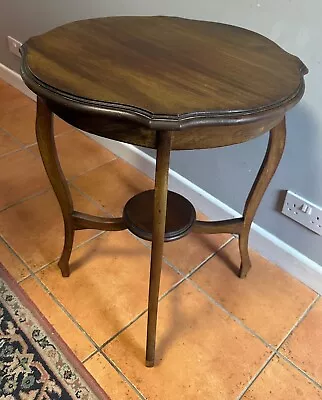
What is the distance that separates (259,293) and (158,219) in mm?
606

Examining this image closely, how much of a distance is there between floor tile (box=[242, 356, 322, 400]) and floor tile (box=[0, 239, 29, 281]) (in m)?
0.74

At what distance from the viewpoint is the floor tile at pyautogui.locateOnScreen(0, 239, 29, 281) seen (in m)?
1.36

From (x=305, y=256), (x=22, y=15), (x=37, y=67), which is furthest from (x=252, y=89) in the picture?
(x=22, y=15)

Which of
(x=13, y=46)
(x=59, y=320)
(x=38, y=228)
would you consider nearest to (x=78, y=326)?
(x=59, y=320)

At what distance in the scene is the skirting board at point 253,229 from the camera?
1.37m

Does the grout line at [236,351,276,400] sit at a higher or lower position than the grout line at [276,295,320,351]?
higher

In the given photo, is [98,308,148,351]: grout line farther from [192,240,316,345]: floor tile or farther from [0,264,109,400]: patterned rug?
[192,240,316,345]: floor tile

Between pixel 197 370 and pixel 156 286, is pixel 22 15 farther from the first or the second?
pixel 197 370

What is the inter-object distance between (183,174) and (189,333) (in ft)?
2.00

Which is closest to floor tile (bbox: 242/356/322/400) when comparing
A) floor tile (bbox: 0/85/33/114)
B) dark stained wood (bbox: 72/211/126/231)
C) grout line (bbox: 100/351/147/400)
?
grout line (bbox: 100/351/147/400)

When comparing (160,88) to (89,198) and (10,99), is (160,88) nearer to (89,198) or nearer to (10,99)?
(89,198)

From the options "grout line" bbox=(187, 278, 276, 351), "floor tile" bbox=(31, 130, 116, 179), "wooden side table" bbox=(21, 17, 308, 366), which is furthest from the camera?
"floor tile" bbox=(31, 130, 116, 179)

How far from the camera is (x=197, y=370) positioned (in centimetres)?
114

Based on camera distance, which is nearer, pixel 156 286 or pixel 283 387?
pixel 156 286
